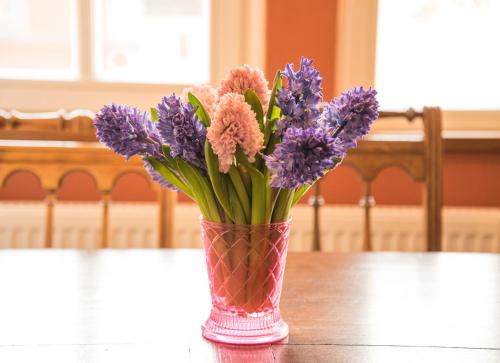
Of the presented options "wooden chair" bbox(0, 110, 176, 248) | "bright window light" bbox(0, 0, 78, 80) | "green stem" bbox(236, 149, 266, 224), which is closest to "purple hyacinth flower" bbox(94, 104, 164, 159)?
"green stem" bbox(236, 149, 266, 224)

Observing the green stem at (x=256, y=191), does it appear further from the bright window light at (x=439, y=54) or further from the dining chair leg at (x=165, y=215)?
the bright window light at (x=439, y=54)

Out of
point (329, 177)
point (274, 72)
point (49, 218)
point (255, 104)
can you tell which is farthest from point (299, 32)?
point (255, 104)

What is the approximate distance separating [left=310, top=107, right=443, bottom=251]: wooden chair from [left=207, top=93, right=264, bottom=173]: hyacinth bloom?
0.83 metres

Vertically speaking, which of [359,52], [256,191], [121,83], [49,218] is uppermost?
[359,52]

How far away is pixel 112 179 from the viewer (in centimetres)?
141

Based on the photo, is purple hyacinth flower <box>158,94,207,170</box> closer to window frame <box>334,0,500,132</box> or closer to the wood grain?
the wood grain

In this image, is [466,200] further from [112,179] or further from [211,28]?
[112,179]

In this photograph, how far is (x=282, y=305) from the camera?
2.86 feet

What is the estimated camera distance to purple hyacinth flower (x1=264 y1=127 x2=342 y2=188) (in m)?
0.58

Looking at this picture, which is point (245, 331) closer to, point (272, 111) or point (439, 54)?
point (272, 111)

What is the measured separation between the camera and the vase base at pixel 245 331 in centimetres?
71

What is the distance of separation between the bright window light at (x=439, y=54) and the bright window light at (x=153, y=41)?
700 millimetres

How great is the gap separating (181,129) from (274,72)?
173cm

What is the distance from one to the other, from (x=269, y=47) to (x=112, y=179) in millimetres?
1088
